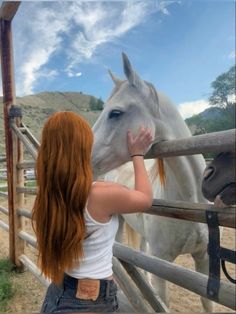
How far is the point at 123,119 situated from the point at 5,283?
1.72 metres

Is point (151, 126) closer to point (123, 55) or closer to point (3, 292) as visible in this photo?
point (123, 55)

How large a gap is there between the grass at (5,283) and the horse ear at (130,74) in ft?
5.48

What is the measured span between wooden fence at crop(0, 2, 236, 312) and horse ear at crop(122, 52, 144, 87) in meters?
0.33

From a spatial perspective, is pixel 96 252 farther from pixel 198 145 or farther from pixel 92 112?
pixel 92 112

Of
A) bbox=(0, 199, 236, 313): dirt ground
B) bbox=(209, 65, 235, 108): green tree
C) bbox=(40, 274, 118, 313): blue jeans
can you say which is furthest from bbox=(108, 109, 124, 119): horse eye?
bbox=(0, 199, 236, 313): dirt ground

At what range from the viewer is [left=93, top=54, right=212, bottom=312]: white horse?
1335 millimetres

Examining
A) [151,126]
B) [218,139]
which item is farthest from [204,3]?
[218,139]

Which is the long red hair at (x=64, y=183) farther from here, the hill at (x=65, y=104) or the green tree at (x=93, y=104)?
the green tree at (x=93, y=104)

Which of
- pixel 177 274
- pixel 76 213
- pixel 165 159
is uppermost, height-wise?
pixel 165 159

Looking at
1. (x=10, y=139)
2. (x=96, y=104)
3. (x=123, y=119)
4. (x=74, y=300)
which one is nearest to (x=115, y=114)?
(x=123, y=119)

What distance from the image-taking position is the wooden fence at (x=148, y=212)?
0.85 meters

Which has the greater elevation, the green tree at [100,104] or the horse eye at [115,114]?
the green tree at [100,104]

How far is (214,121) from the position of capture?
5.13 ft

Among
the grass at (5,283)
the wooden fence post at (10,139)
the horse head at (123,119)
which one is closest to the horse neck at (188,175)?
the horse head at (123,119)
